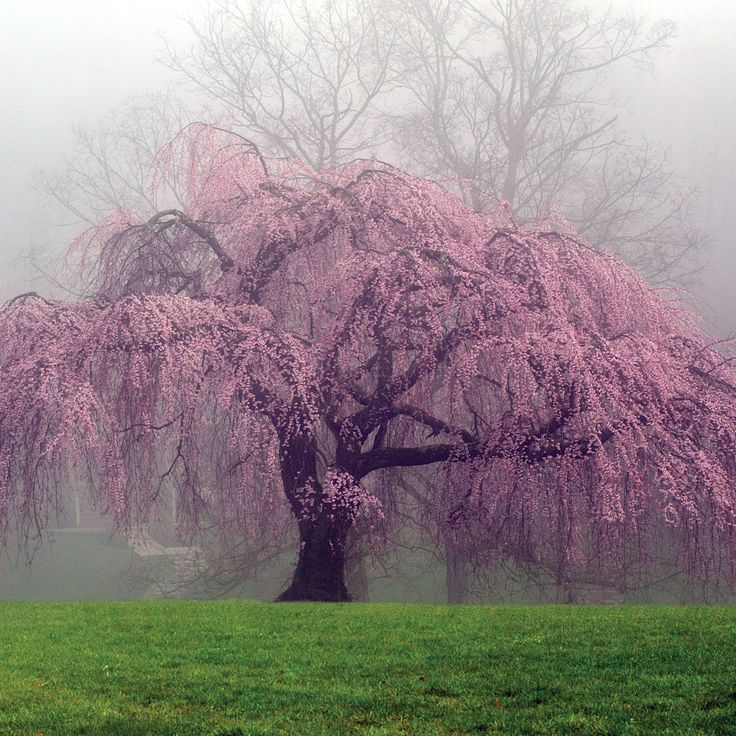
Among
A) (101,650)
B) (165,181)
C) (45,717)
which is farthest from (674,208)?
(45,717)

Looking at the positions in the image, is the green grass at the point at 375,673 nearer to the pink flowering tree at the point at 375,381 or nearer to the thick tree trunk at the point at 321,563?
the pink flowering tree at the point at 375,381

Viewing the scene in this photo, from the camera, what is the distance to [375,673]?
23.8ft

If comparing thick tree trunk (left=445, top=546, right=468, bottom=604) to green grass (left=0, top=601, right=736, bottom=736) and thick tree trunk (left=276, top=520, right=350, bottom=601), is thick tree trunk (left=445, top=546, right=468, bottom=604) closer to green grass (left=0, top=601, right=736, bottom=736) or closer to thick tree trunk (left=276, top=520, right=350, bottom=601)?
thick tree trunk (left=276, top=520, right=350, bottom=601)

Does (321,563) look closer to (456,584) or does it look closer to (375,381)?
(375,381)

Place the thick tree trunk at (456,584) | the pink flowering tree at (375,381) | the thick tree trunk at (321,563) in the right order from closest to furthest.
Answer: the pink flowering tree at (375,381)
the thick tree trunk at (321,563)
the thick tree trunk at (456,584)

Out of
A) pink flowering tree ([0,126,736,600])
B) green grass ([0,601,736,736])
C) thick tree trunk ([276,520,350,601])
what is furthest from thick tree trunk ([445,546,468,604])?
green grass ([0,601,736,736])

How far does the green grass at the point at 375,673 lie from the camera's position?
Result: 5875 millimetres

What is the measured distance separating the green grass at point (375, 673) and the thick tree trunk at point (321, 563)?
3.06 metres

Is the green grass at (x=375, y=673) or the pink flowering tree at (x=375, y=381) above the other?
the pink flowering tree at (x=375, y=381)

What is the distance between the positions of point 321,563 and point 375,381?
2.70 m

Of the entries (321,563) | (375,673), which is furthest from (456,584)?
(375,673)

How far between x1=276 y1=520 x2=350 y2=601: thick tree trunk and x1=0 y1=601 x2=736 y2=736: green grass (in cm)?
306

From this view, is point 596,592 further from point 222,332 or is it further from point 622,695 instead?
point 622,695

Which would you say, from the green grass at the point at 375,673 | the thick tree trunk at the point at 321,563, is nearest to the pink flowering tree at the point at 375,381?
the thick tree trunk at the point at 321,563
